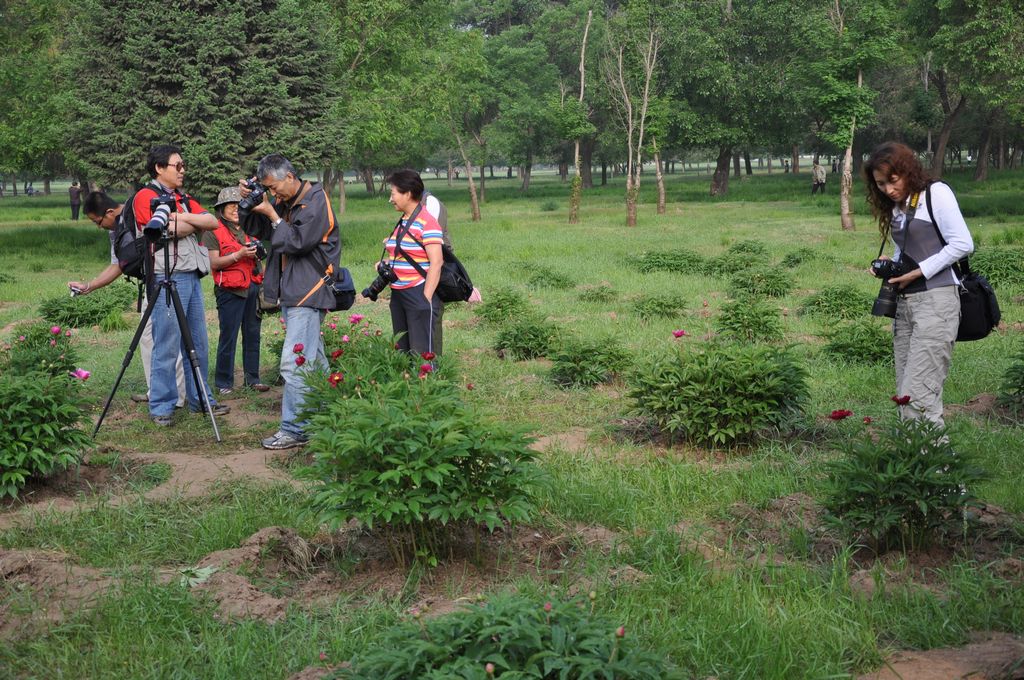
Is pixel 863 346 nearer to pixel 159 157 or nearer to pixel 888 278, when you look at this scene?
pixel 888 278

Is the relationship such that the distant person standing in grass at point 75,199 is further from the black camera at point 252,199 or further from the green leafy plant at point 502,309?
the black camera at point 252,199

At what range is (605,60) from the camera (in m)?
30.8

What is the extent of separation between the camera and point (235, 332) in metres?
8.41

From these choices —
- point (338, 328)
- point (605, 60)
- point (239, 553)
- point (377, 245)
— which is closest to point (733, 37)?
point (605, 60)

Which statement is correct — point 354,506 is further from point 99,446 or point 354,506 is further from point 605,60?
point 605,60

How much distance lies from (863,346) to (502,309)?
4405mm

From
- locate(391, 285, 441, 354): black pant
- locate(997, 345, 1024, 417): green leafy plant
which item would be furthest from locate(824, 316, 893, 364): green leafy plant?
locate(391, 285, 441, 354): black pant

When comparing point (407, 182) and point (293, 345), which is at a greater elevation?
point (407, 182)

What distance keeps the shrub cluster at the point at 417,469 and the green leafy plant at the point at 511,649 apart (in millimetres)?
896

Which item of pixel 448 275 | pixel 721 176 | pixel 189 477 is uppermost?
pixel 721 176

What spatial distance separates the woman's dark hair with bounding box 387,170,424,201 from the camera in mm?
6434

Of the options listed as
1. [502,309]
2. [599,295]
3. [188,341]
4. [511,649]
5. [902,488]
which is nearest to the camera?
[511,649]

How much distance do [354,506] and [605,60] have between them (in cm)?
2861

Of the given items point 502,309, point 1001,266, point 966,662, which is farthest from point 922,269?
point 1001,266
